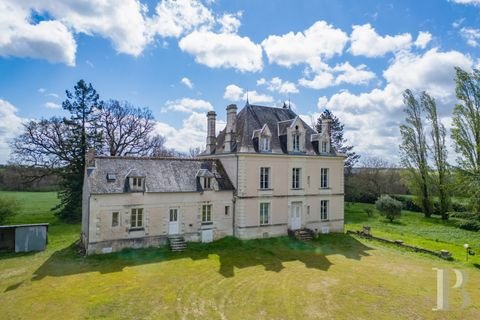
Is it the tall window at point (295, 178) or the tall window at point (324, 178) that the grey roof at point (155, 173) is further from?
the tall window at point (324, 178)

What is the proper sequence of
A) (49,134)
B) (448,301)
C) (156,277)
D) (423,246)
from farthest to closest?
1. (49,134)
2. (423,246)
3. (156,277)
4. (448,301)

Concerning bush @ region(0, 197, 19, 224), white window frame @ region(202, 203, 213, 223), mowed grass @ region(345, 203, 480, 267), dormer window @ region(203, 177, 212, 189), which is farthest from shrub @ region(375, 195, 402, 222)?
bush @ region(0, 197, 19, 224)

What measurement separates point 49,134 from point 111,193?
66.8 feet

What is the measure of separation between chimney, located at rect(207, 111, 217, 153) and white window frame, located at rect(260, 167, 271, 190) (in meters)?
5.03

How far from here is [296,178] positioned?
26.1 meters

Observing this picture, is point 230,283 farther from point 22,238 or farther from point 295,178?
point 22,238

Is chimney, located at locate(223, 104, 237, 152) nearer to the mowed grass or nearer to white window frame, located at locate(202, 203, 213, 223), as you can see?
white window frame, located at locate(202, 203, 213, 223)

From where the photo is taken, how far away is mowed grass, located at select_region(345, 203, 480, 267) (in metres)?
23.8

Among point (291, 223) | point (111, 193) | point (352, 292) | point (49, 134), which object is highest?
point (49, 134)

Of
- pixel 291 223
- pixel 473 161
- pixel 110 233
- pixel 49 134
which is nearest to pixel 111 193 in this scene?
pixel 110 233

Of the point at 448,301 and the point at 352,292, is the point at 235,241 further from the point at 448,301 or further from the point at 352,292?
the point at 448,301

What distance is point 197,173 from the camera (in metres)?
22.9

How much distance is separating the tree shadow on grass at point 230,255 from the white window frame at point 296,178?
437 cm

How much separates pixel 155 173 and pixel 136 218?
3.27 meters
